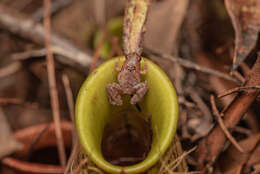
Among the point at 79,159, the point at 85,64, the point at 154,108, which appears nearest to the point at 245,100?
the point at 154,108

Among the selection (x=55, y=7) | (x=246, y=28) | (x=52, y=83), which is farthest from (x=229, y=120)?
(x=55, y=7)

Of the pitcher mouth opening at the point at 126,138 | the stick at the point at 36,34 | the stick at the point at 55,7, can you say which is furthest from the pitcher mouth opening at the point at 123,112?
the stick at the point at 55,7

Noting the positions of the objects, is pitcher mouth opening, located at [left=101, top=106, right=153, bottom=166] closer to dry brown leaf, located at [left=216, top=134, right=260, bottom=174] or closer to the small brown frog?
the small brown frog

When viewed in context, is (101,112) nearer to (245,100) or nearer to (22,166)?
(245,100)

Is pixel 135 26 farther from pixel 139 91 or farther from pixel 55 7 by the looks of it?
pixel 55 7

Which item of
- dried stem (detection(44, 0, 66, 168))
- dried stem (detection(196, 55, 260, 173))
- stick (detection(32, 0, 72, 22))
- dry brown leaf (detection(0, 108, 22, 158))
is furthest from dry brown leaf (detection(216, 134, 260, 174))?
stick (detection(32, 0, 72, 22))

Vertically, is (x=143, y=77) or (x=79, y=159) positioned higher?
(x=143, y=77)
